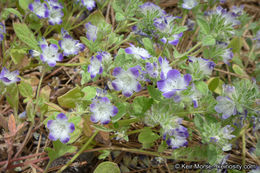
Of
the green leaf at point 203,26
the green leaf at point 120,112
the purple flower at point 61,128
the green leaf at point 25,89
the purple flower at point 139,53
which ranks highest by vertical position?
the green leaf at point 203,26

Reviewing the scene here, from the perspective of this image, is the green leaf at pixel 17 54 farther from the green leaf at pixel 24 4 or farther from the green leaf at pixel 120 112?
the green leaf at pixel 120 112

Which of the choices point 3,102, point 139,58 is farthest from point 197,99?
point 3,102

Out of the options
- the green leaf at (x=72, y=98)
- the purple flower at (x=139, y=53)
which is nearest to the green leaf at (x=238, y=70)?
the purple flower at (x=139, y=53)

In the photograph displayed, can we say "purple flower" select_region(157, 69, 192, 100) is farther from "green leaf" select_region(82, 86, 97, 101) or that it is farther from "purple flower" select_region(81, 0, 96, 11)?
"purple flower" select_region(81, 0, 96, 11)

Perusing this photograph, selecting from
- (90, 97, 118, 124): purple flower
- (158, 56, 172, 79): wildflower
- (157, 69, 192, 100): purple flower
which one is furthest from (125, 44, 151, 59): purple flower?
(90, 97, 118, 124): purple flower

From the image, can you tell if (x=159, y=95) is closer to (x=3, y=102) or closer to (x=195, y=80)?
(x=195, y=80)

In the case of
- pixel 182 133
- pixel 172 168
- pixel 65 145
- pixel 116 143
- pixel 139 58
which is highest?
pixel 139 58

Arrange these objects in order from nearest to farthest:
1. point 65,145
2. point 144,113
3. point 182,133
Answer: point 182,133
point 144,113
point 65,145
